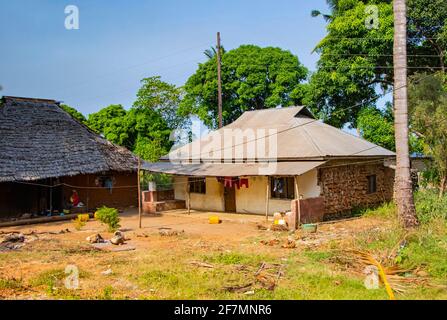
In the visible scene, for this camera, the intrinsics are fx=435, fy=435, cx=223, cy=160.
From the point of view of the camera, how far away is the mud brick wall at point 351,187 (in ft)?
53.8

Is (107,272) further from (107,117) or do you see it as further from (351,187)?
(107,117)

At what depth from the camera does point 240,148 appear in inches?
756

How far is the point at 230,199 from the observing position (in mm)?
19297

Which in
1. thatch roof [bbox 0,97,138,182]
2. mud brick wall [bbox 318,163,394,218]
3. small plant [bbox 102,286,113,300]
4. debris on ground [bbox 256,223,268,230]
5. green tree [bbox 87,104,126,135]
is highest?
green tree [bbox 87,104,126,135]

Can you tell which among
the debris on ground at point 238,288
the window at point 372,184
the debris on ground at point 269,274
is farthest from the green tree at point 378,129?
the debris on ground at point 238,288

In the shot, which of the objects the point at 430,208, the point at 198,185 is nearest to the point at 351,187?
the point at 430,208

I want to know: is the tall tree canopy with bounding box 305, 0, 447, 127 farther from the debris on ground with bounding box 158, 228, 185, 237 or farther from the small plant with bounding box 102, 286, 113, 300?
the small plant with bounding box 102, 286, 113, 300

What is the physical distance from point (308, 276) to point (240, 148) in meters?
11.4

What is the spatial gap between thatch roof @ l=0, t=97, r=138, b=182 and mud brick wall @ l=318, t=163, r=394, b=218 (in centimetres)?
996

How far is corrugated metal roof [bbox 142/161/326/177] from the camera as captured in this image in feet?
50.4

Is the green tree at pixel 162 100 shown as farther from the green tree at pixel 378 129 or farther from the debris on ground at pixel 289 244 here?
the debris on ground at pixel 289 244

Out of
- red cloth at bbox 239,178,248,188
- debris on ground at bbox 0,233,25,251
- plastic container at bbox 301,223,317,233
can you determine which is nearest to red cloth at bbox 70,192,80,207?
debris on ground at bbox 0,233,25,251

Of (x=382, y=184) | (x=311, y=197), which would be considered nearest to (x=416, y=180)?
(x=382, y=184)
